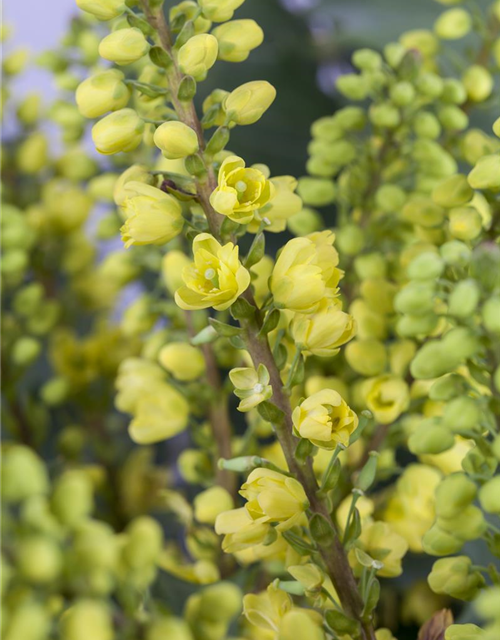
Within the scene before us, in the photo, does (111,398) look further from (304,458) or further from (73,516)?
(304,458)

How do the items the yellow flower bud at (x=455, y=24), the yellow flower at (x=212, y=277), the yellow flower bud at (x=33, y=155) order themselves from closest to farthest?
1. the yellow flower at (x=212, y=277)
2. the yellow flower bud at (x=455, y=24)
3. the yellow flower bud at (x=33, y=155)

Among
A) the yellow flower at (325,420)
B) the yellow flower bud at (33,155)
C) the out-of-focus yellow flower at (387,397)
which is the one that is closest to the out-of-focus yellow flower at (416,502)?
the out-of-focus yellow flower at (387,397)

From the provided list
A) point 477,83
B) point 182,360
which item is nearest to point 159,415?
point 182,360

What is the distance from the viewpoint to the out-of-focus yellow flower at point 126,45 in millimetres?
313

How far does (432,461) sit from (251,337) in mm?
184

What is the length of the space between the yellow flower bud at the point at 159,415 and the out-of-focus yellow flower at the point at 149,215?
0.51 feet

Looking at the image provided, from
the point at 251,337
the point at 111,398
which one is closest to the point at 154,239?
the point at 251,337

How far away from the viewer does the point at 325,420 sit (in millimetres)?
284

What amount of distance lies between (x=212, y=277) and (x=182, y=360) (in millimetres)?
158

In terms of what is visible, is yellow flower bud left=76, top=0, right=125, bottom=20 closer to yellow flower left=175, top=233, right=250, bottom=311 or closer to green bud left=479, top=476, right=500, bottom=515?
yellow flower left=175, top=233, right=250, bottom=311

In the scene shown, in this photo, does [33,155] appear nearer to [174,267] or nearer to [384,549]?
[174,267]

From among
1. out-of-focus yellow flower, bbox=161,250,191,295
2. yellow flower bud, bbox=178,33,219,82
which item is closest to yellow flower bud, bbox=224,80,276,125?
yellow flower bud, bbox=178,33,219,82

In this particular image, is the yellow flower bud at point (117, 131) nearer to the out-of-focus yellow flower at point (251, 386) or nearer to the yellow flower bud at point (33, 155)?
the out-of-focus yellow flower at point (251, 386)

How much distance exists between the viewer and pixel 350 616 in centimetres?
32
